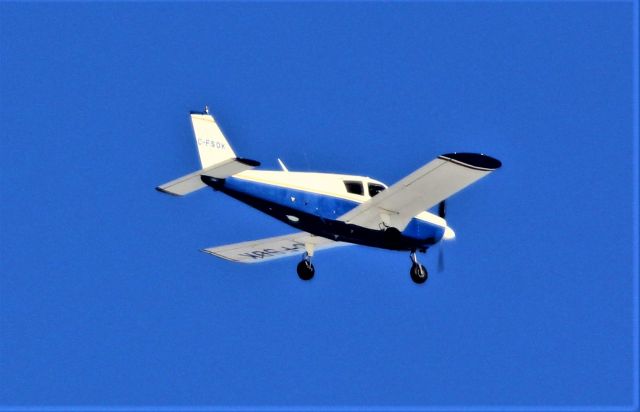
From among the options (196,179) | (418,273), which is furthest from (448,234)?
(196,179)

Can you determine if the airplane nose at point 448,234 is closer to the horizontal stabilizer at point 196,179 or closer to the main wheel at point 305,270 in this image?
the main wheel at point 305,270

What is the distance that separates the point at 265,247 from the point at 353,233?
3.37 meters

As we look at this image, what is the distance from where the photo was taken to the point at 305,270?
41875mm

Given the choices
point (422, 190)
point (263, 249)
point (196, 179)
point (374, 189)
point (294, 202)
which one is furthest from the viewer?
point (263, 249)

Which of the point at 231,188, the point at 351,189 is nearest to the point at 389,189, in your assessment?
the point at 351,189

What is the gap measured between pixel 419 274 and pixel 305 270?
125 inches

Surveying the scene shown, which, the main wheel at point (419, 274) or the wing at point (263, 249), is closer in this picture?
the main wheel at point (419, 274)

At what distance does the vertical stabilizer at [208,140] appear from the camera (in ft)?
137

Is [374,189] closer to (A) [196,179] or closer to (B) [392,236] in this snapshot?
(B) [392,236]

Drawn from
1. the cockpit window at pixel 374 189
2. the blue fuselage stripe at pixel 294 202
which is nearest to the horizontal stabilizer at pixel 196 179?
the blue fuselage stripe at pixel 294 202

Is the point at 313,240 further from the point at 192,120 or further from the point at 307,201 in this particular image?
the point at 192,120

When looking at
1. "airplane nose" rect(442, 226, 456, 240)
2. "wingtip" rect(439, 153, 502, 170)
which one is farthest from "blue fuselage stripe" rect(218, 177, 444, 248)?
"wingtip" rect(439, 153, 502, 170)

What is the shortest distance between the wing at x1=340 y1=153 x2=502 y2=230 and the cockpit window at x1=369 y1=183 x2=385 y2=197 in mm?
534

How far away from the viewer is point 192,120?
41875 millimetres
